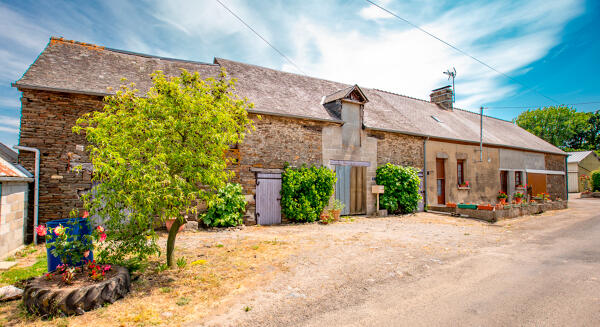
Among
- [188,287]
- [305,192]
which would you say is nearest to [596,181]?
[305,192]

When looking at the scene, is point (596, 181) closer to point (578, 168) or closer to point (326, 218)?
point (578, 168)

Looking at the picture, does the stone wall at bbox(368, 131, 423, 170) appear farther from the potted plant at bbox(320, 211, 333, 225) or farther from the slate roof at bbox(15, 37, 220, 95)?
the slate roof at bbox(15, 37, 220, 95)

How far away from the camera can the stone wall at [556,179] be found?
21.0m

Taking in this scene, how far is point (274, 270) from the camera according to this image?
5.12 m

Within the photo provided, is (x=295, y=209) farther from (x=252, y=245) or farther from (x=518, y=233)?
(x=518, y=233)

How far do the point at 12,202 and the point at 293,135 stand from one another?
757 centimetres

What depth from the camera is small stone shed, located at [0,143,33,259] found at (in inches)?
235

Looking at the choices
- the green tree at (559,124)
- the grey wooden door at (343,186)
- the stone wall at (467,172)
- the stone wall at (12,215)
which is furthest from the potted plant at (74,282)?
the green tree at (559,124)

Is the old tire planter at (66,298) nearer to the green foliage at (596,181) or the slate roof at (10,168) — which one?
the slate roof at (10,168)

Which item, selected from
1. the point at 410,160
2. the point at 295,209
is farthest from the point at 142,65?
the point at 410,160

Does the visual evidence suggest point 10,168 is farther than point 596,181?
No

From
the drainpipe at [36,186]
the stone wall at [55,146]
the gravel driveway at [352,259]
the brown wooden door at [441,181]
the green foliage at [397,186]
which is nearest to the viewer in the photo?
the gravel driveway at [352,259]

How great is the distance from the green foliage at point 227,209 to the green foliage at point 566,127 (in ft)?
173

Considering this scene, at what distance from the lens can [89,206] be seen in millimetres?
4258
